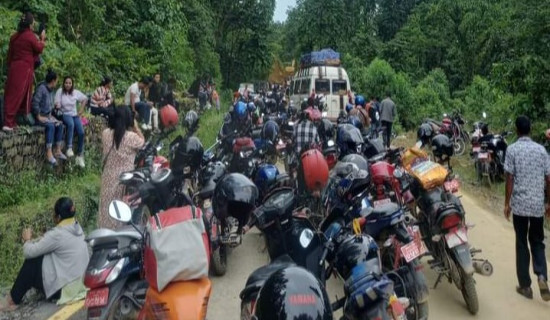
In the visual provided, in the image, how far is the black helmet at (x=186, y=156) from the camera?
5.51 metres

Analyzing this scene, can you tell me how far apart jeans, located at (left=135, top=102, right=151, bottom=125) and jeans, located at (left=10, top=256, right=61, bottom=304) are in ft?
21.5

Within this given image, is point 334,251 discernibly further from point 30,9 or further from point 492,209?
point 30,9

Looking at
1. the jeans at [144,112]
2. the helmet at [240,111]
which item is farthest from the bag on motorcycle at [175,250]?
the jeans at [144,112]

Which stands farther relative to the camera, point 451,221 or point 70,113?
point 70,113

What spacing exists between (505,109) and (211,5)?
23619mm

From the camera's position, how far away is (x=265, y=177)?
257 inches

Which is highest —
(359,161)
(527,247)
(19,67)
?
(19,67)

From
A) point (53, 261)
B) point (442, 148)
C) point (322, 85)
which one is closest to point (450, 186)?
point (442, 148)

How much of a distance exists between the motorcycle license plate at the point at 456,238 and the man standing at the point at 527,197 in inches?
37.8

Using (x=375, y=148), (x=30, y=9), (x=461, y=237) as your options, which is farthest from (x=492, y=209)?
(x=30, y=9)

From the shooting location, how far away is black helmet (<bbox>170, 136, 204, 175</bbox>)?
18.1 ft

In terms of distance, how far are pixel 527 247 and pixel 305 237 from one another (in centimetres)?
307

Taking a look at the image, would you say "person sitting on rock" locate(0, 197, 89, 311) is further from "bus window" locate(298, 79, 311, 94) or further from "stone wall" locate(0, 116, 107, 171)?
"bus window" locate(298, 79, 311, 94)

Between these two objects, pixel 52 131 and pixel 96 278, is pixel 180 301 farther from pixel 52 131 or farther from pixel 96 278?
pixel 52 131
